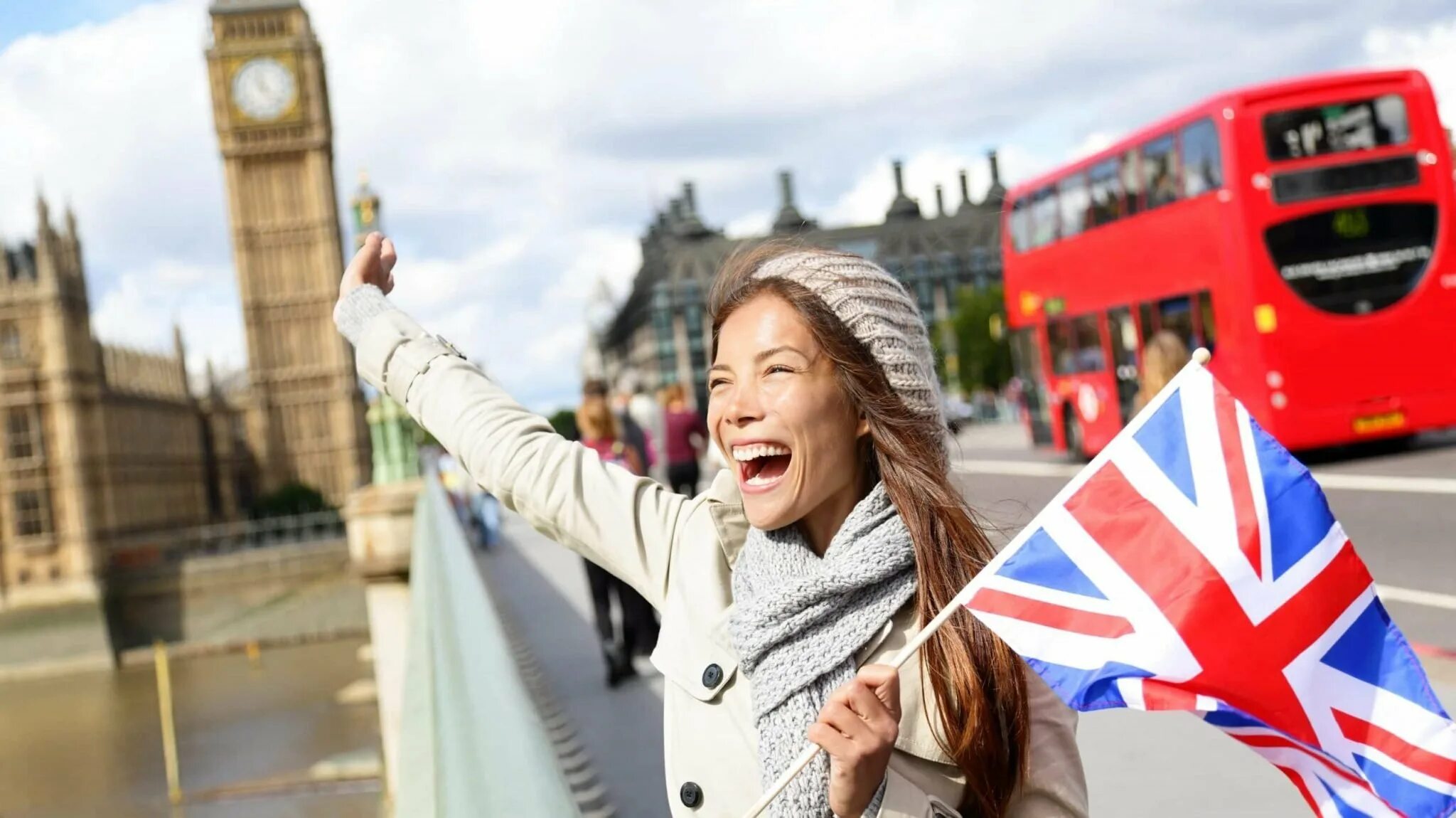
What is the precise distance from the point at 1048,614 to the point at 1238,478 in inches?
10.7

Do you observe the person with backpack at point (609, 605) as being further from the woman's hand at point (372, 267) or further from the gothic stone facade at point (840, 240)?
the gothic stone facade at point (840, 240)

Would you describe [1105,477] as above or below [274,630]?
above

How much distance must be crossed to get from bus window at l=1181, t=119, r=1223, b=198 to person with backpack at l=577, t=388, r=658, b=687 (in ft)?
23.9

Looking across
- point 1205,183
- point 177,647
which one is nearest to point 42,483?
point 177,647

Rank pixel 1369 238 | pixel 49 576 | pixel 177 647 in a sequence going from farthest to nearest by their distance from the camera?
pixel 49 576 → pixel 177 647 → pixel 1369 238

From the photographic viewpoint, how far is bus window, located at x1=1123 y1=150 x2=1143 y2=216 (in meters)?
14.4

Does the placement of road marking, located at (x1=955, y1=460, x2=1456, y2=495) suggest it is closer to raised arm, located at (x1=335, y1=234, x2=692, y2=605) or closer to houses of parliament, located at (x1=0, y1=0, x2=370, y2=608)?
raised arm, located at (x1=335, y1=234, x2=692, y2=605)

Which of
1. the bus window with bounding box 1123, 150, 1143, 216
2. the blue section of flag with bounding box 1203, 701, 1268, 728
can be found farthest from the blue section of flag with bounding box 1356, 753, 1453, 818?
the bus window with bounding box 1123, 150, 1143, 216

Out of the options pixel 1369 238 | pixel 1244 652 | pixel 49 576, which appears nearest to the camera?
pixel 1244 652

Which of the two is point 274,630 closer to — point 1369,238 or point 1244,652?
point 1369,238

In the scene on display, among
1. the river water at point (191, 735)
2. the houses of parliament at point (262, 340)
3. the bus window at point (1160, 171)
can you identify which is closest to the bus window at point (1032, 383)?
the bus window at point (1160, 171)

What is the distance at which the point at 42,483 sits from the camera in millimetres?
65812

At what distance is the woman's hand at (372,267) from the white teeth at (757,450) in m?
0.92

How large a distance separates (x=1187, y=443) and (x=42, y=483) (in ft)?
229
